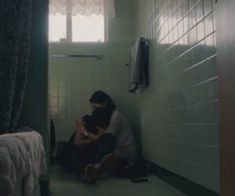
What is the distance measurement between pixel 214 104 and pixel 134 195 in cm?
96

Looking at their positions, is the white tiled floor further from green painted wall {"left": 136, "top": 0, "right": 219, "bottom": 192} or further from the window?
the window

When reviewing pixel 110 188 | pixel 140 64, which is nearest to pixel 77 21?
pixel 140 64

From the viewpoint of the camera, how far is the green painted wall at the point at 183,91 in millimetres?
2195

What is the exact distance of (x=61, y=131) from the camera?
15.5 ft

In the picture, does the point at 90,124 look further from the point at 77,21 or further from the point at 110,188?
the point at 77,21

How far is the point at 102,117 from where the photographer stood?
4137mm

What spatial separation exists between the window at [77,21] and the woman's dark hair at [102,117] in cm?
105

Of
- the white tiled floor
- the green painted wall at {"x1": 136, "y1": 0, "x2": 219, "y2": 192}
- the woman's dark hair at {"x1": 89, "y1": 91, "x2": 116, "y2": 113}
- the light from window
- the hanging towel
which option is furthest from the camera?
the light from window

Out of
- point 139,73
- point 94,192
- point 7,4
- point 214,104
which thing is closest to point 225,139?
point 214,104

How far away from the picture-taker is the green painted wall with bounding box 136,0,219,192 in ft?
7.20

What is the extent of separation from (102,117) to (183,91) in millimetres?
1532

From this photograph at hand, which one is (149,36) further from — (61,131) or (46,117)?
(46,117)

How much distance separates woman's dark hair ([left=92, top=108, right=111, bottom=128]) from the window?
1.05 meters

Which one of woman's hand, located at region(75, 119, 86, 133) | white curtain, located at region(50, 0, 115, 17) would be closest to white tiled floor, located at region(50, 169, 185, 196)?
woman's hand, located at region(75, 119, 86, 133)
